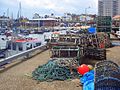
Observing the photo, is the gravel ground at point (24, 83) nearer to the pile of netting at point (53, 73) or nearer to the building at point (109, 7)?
the pile of netting at point (53, 73)

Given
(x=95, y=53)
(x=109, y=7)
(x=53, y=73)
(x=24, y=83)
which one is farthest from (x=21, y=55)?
(x=109, y=7)

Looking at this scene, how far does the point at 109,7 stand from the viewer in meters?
166

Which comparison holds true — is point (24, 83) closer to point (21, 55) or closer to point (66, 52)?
point (66, 52)

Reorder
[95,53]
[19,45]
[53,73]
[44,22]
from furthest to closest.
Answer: [44,22] < [19,45] < [95,53] < [53,73]

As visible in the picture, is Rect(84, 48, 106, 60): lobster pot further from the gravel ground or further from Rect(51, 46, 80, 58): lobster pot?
the gravel ground

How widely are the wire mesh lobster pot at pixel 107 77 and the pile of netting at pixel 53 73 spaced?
2603 mm

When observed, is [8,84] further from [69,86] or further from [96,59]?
[96,59]

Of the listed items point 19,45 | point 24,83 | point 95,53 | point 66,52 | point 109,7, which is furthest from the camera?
point 109,7

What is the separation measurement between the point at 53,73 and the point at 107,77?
14.6ft

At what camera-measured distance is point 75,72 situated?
12.2 m

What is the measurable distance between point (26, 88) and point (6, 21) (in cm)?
9144

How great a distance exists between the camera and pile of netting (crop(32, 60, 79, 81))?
11.4 metres

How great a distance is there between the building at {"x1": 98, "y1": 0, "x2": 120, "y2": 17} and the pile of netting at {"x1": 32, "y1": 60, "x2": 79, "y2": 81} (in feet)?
496

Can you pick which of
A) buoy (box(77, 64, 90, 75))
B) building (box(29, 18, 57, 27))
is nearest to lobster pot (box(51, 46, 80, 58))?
buoy (box(77, 64, 90, 75))
